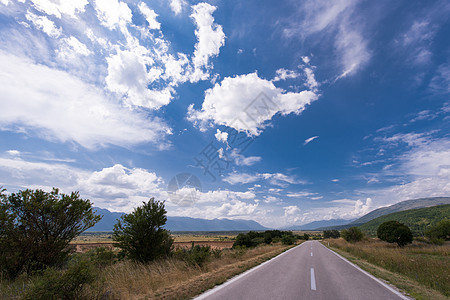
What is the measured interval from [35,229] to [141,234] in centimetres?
435

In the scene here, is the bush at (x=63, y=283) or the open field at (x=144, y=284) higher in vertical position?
the bush at (x=63, y=283)

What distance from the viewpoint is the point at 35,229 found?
733 cm

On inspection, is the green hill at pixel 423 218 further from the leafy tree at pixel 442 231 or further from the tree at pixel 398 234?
the tree at pixel 398 234

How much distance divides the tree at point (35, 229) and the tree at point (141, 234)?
2.42 meters

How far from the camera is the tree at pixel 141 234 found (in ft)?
33.6

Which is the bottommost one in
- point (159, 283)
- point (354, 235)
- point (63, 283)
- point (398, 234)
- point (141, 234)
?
point (354, 235)

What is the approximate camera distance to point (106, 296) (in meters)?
5.25

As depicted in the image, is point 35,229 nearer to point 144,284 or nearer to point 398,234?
point 144,284

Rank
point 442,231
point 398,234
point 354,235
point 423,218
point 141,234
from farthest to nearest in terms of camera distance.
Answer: point 423,218, point 354,235, point 442,231, point 398,234, point 141,234

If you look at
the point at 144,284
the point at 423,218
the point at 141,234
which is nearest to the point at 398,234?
the point at 141,234

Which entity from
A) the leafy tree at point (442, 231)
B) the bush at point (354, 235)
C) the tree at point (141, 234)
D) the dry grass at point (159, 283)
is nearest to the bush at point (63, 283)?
the dry grass at point (159, 283)

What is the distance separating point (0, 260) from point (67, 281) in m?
4.46

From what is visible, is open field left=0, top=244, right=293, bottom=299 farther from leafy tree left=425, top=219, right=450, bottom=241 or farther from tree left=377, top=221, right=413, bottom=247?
leafy tree left=425, top=219, right=450, bottom=241

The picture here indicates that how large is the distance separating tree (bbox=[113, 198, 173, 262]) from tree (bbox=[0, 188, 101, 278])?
2424 millimetres
